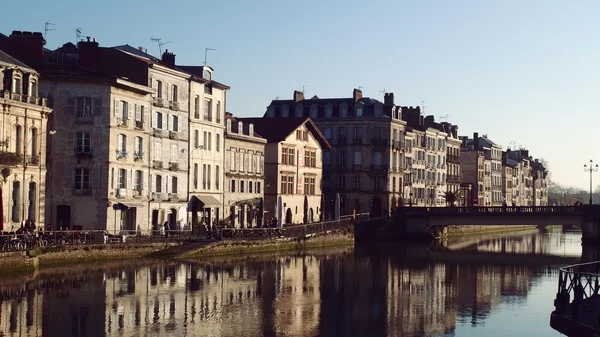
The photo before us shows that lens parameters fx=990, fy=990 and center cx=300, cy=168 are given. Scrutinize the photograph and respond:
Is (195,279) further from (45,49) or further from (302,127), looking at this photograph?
(302,127)

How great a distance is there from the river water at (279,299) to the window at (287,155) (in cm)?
2718

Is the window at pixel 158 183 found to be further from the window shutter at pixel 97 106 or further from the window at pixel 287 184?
the window at pixel 287 184

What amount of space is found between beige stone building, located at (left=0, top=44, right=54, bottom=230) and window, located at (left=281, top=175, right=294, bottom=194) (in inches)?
1527

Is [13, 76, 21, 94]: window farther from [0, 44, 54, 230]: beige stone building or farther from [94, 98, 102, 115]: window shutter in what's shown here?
[94, 98, 102, 115]: window shutter

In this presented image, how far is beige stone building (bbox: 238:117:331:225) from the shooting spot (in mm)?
98938

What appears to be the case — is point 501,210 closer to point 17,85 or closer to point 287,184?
point 287,184

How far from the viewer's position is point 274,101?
408 ft

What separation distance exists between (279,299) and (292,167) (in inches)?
2157

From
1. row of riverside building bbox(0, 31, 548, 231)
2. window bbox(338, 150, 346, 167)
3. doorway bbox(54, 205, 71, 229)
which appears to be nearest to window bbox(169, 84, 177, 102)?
row of riverside building bbox(0, 31, 548, 231)

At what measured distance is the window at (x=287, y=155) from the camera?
100 m

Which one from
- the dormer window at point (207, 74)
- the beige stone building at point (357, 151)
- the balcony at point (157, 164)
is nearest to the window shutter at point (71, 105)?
the balcony at point (157, 164)

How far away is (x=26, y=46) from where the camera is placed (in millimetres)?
69188

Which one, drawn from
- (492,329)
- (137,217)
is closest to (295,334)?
(492,329)

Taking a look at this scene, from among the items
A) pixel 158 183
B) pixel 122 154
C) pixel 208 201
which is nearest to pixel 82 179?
pixel 122 154
